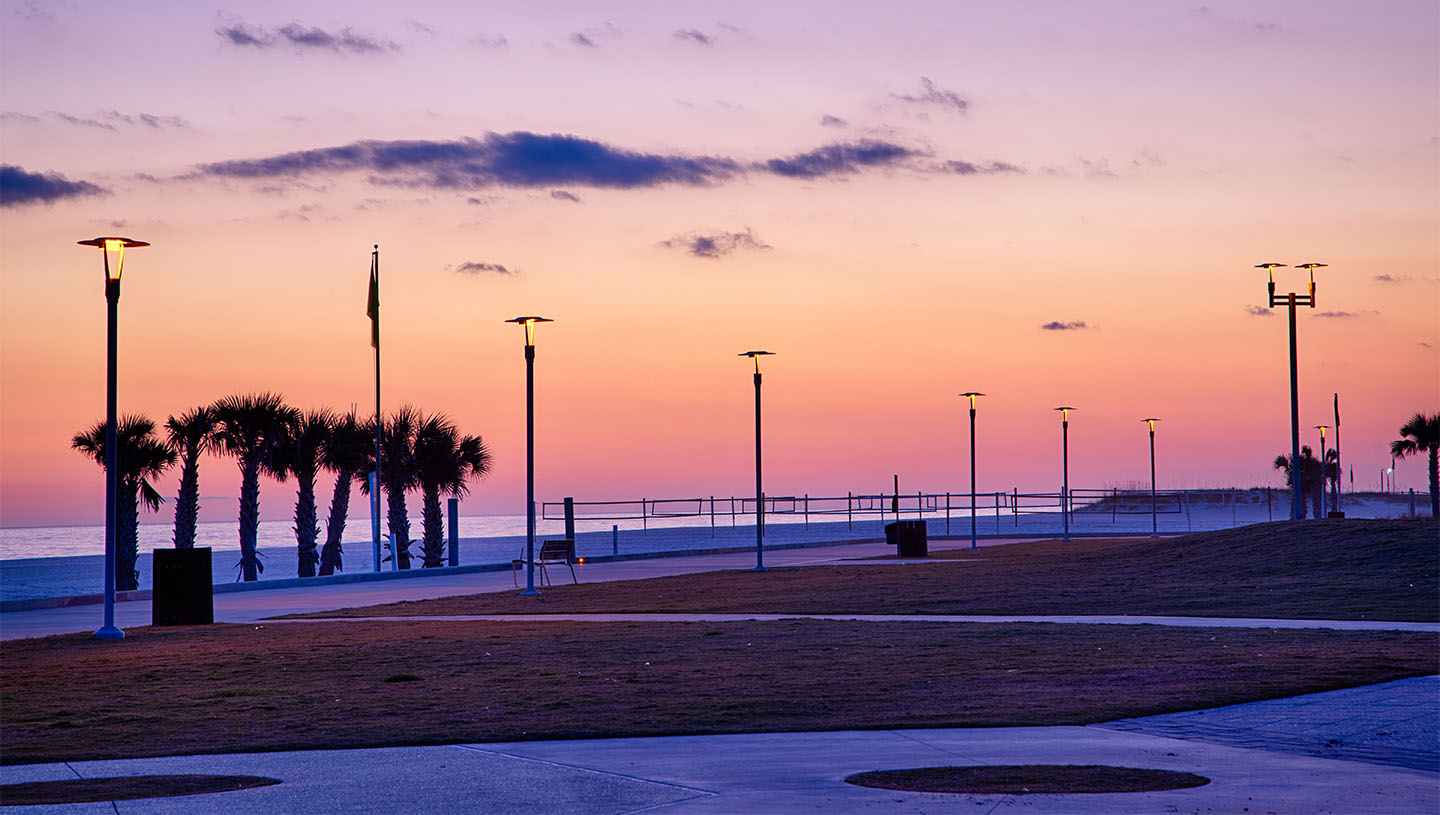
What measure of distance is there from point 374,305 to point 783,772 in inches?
1521

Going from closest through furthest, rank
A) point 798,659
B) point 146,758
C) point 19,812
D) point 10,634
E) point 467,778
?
point 19,812 < point 467,778 < point 146,758 < point 798,659 < point 10,634

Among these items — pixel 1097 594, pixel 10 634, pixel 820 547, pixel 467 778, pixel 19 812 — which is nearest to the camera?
pixel 19 812

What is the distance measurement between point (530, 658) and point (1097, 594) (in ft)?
41.0

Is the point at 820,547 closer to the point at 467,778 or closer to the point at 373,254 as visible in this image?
the point at 373,254

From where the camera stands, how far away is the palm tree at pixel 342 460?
55.1 m

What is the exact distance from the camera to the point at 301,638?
20.0 meters

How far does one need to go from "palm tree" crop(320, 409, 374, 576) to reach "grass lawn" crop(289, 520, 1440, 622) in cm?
2352

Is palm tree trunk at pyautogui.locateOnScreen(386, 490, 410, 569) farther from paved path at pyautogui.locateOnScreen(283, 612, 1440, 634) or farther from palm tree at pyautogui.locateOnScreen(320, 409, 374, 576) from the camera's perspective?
paved path at pyautogui.locateOnScreen(283, 612, 1440, 634)

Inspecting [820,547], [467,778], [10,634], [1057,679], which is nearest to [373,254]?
[820,547]

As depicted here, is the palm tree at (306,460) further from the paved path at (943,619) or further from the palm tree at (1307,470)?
the palm tree at (1307,470)

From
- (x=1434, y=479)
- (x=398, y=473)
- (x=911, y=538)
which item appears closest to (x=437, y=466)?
(x=398, y=473)

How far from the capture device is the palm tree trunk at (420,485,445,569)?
2206 inches

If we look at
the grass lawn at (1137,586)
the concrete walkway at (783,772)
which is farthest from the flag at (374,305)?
the concrete walkway at (783,772)

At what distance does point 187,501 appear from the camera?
166 feet
